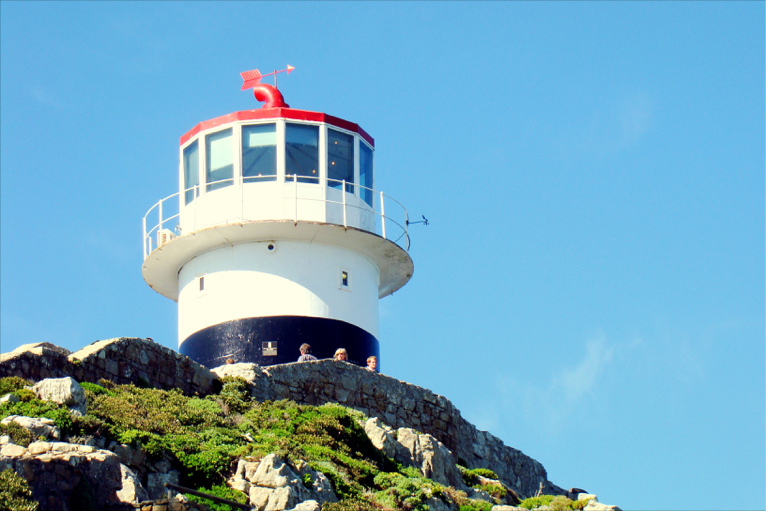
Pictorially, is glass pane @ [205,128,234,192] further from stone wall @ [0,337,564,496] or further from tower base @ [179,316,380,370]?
stone wall @ [0,337,564,496]

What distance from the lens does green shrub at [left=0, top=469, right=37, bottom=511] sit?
12891 mm

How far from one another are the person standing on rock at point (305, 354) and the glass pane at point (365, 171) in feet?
12.6

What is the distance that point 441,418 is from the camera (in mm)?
23859

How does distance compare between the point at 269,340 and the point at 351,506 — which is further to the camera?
the point at 269,340

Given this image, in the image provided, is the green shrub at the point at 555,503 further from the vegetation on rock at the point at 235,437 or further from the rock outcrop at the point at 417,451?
the rock outcrop at the point at 417,451

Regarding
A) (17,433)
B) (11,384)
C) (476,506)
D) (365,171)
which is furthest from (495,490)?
(17,433)

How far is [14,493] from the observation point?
13109mm

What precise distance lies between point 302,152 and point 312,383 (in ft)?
17.5

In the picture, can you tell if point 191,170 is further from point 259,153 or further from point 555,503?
point 555,503

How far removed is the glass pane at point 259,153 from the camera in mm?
25109

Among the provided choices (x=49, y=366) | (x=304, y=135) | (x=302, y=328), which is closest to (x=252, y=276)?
(x=302, y=328)

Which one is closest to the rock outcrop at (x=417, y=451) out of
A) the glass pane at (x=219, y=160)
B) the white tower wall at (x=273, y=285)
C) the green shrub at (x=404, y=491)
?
the green shrub at (x=404, y=491)

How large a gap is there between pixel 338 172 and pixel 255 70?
3.14m

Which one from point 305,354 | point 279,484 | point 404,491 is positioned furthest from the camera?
point 305,354
